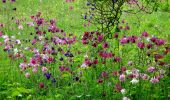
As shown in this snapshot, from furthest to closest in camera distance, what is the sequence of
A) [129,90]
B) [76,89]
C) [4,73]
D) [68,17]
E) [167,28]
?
1. [68,17]
2. [167,28]
3. [4,73]
4. [76,89]
5. [129,90]

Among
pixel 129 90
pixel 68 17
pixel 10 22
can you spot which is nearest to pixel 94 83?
pixel 129 90

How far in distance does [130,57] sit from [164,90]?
8.67 feet

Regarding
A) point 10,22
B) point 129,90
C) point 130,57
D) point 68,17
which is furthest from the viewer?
point 68,17

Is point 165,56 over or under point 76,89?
over

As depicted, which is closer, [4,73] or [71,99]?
[71,99]

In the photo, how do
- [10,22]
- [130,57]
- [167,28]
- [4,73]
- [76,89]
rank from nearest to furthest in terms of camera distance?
[76,89] → [4,73] → [130,57] → [167,28] → [10,22]

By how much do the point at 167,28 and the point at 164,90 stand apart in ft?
20.7

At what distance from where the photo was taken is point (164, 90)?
6078 millimetres

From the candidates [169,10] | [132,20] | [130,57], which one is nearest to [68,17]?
[132,20]

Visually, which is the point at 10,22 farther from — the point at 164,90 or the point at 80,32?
the point at 164,90

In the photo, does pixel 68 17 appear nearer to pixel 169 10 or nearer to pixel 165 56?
pixel 169 10

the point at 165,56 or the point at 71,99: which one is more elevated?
the point at 165,56

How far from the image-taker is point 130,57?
8.67m

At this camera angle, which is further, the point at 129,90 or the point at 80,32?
the point at 80,32
